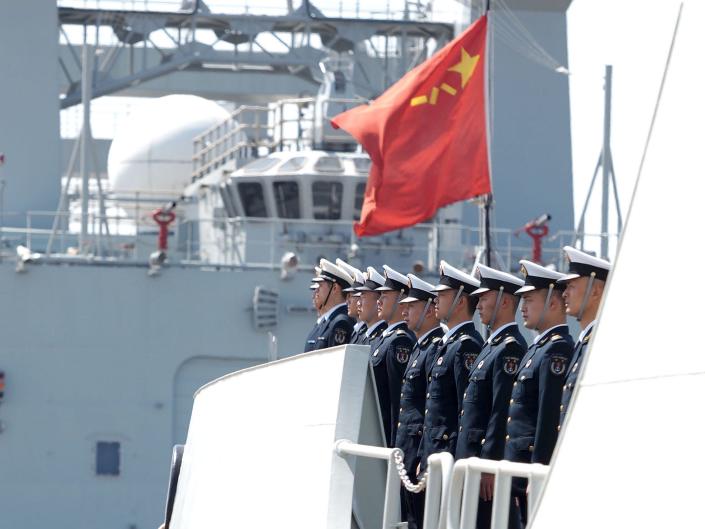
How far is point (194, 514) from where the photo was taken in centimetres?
633

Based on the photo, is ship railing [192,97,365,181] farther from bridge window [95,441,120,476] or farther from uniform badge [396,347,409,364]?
uniform badge [396,347,409,364]

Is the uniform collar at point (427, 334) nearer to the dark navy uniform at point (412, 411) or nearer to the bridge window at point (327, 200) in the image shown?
the dark navy uniform at point (412, 411)

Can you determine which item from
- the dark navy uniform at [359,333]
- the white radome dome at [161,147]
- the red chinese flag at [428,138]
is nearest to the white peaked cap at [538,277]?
the dark navy uniform at [359,333]

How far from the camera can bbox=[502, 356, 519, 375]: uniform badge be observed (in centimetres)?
542

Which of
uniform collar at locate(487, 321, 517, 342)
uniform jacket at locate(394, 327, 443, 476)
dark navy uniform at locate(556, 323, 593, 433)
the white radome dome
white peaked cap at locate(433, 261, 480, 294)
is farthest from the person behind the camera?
the white radome dome

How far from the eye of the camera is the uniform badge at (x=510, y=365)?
5422mm

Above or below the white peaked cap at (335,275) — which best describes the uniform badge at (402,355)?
below

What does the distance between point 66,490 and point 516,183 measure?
248 inches

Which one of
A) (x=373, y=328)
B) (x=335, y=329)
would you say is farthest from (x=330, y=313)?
(x=373, y=328)

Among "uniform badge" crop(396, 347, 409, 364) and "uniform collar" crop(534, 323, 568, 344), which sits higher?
"uniform collar" crop(534, 323, 568, 344)

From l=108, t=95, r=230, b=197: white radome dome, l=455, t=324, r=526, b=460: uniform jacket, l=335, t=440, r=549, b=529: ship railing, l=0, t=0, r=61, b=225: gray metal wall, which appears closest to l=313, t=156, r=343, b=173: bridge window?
l=0, t=0, r=61, b=225: gray metal wall

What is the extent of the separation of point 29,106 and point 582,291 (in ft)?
46.9

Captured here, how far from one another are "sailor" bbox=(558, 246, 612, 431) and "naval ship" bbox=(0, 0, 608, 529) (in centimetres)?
851

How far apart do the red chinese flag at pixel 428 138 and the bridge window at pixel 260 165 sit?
494cm
